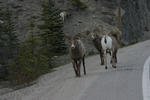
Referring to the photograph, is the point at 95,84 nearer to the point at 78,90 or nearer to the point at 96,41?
the point at 78,90

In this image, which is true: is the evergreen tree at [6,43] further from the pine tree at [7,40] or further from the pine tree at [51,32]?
the pine tree at [51,32]

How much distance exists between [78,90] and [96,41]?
714 centimetres

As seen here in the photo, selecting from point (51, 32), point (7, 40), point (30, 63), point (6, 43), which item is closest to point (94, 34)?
point (30, 63)

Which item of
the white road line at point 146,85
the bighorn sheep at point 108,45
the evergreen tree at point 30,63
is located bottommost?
the evergreen tree at point 30,63

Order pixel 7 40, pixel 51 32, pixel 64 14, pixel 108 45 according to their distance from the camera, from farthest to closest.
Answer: pixel 64 14
pixel 7 40
pixel 51 32
pixel 108 45

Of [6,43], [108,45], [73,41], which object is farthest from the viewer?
[6,43]

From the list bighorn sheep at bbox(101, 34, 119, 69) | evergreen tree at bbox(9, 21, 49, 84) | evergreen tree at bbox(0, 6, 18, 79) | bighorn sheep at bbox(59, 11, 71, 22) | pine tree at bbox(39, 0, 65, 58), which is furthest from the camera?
bighorn sheep at bbox(59, 11, 71, 22)

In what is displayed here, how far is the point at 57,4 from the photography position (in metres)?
36.9

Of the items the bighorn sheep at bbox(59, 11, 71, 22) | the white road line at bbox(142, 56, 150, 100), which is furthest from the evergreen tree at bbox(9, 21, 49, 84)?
the bighorn sheep at bbox(59, 11, 71, 22)

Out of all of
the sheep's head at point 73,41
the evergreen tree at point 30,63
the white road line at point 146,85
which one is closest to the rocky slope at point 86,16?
the evergreen tree at point 30,63

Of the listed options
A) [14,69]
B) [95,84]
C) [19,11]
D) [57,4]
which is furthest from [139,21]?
[95,84]

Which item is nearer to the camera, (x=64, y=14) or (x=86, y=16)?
(x=64, y=14)

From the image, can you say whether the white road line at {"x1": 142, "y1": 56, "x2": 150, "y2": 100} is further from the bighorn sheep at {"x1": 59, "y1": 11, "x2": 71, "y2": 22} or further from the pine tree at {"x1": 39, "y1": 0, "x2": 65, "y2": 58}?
the bighorn sheep at {"x1": 59, "y1": 11, "x2": 71, "y2": 22}

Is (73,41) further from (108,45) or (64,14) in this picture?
(64,14)
